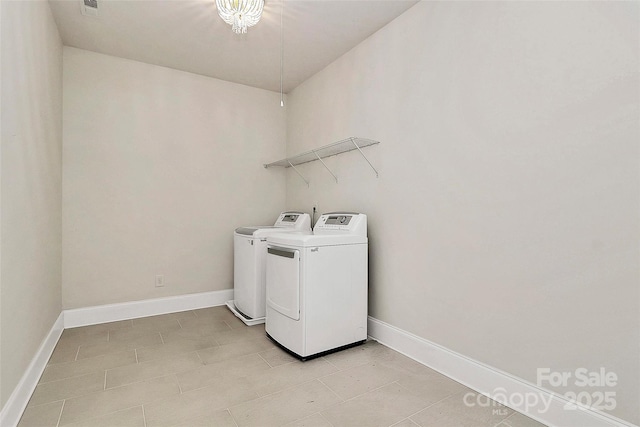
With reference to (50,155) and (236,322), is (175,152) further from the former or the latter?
(236,322)

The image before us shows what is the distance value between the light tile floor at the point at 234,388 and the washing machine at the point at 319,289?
133 mm

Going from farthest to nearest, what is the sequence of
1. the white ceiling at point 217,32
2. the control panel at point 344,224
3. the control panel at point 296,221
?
the control panel at point 296,221 < the control panel at point 344,224 < the white ceiling at point 217,32

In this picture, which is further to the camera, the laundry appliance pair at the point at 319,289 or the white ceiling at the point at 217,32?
the white ceiling at the point at 217,32

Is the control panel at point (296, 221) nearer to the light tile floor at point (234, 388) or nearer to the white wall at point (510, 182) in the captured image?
the white wall at point (510, 182)

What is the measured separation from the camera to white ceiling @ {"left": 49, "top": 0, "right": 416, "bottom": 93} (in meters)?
2.37

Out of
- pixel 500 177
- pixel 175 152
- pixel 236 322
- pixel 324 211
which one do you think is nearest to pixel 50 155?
pixel 175 152

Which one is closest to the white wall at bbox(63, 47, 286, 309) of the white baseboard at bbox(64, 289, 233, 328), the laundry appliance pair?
the white baseboard at bbox(64, 289, 233, 328)

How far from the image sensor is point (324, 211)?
3.35m

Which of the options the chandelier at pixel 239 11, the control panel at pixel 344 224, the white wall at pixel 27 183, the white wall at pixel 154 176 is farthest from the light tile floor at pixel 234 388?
the chandelier at pixel 239 11

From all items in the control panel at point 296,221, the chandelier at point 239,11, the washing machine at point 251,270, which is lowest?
the washing machine at point 251,270

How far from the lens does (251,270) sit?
119 inches

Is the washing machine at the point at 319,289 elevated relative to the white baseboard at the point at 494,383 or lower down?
elevated

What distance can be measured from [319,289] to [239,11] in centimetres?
193

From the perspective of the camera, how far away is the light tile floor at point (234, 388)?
1.62m
